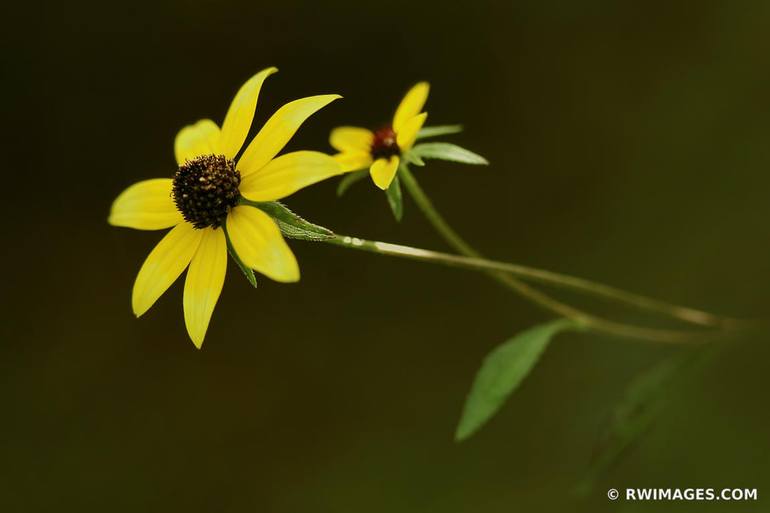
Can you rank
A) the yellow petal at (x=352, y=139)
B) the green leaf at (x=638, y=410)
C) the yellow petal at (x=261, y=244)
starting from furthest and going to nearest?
1. the green leaf at (x=638, y=410)
2. the yellow petal at (x=352, y=139)
3. the yellow petal at (x=261, y=244)

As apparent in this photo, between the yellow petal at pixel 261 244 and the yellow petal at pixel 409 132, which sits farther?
the yellow petal at pixel 409 132

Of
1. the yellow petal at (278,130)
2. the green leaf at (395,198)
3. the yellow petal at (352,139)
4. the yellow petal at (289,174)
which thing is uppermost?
the yellow petal at (352,139)

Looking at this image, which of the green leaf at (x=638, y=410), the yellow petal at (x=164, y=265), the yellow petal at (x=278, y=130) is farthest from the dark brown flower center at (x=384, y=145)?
the green leaf at (x=638, y=410)

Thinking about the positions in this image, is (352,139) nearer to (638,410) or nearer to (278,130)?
(278,130)

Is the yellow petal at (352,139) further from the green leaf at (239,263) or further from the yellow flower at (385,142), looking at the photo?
the green leaf at (239,263)

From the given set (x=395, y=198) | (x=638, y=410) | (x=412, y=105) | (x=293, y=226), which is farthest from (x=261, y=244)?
(x=638, y=410)

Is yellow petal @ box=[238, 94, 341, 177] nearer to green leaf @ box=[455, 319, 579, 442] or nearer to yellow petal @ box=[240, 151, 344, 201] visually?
yellow petal @ box=[240, 151, 344, 201]

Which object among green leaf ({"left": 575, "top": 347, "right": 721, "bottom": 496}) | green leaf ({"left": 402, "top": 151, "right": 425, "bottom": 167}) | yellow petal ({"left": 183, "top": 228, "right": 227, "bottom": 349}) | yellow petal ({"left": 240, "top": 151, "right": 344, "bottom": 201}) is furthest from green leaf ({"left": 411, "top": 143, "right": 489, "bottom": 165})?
green leaf ({"left": 575, "top": 347, "right": 721, "bottom": 496})
